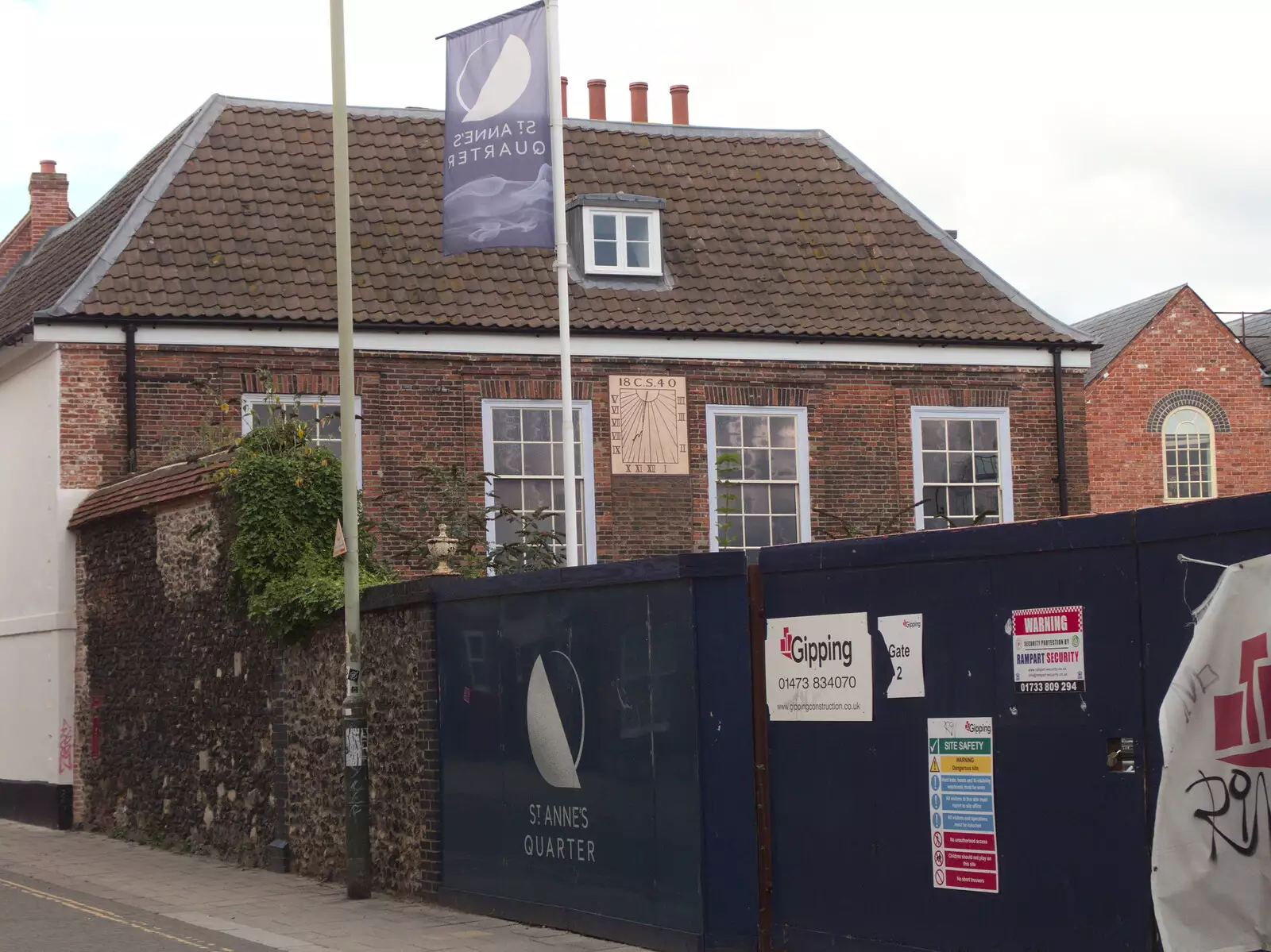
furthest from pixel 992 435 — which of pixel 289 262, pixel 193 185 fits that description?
pixel 193 185

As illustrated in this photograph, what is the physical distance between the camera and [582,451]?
23.5 meters

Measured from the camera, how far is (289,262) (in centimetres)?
2330

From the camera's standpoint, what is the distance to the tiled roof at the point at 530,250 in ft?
75.0

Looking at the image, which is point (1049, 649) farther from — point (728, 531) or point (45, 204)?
point (45, 204)

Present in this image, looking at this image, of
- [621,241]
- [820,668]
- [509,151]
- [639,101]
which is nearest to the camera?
[820,668]

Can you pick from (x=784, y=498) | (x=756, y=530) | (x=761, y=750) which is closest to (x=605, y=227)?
(x=784, y=498)

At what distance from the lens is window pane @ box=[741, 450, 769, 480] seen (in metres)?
24.3

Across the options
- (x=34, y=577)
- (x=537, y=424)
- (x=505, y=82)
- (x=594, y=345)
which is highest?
(x=505, y=82)

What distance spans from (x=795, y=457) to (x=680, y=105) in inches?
338

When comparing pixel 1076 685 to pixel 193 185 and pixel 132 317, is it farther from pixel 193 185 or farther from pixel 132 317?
pixel 193 185

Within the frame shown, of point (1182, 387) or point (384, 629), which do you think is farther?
point (1182, 387)

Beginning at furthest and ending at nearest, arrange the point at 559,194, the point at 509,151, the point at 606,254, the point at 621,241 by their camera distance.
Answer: the point at 621,241 < the point at 606,254 < the point at 559,194 < the point at 509,151

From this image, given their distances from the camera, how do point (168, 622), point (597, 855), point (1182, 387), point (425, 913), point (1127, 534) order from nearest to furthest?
1. point (1127, 534)
2. point (597, 855)
3. point (425, 913)
4. point (168, 622)
5. point (1182, 387)

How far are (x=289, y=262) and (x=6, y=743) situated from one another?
296 inches
